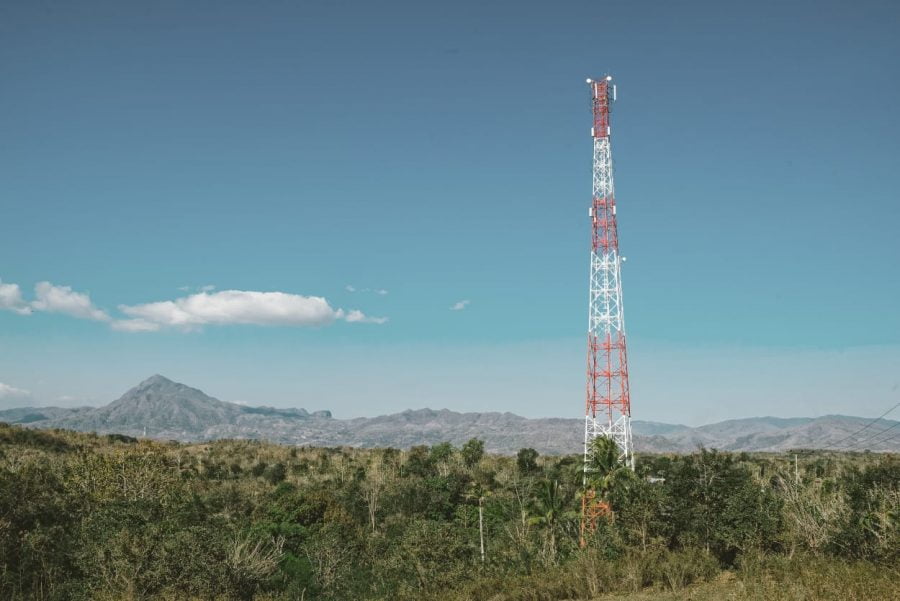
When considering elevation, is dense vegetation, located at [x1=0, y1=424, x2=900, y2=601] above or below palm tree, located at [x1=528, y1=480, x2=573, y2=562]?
above

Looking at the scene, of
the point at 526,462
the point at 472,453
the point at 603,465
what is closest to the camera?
the point at 603,465

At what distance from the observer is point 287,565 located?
156ft

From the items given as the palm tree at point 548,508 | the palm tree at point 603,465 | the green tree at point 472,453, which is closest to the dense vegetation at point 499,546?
the palm tree at point 603,465

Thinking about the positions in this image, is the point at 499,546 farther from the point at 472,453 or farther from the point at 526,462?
the point at 472,453

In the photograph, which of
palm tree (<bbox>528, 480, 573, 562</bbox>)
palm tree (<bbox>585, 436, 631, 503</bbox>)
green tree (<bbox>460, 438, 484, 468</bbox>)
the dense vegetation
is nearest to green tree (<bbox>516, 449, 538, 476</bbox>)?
green tree (<bbox>460, 438, 484, 468</bbox>)

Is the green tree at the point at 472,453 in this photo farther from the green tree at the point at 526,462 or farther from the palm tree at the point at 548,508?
the palm tree at the point at 548,508

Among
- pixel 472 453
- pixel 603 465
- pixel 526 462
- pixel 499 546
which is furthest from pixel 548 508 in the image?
pixel 472 453

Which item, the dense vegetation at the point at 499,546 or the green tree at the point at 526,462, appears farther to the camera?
the green tree at the point at 526,462

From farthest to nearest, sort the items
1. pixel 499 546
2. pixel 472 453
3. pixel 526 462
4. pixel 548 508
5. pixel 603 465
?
pixel 472 453, pixel 526 462, pixel 548 508, pixel 603 465, pixel 499 546

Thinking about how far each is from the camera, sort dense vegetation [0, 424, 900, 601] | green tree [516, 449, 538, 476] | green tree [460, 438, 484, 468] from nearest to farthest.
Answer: dense vegetation [0, 424, 900, 601]
green tree [516, 449, 538, 476]
green tree [460, 438, 484, 468]

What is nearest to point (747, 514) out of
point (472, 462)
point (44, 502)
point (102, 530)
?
point (102, 530)

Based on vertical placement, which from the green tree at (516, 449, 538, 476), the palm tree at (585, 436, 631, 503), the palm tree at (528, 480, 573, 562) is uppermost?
the palm tree at (585, 436, 631, 503)

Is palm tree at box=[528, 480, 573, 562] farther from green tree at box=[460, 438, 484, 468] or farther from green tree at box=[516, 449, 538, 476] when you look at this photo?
green tree at box=[460, 438, 484, 468]

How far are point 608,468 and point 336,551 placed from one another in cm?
2096
